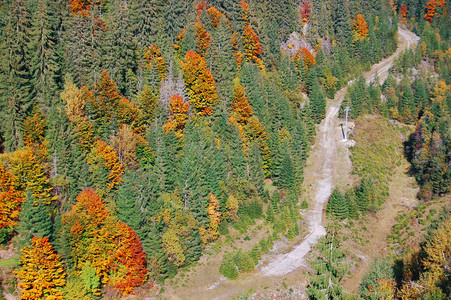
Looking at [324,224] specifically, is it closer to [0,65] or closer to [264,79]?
[264,79]

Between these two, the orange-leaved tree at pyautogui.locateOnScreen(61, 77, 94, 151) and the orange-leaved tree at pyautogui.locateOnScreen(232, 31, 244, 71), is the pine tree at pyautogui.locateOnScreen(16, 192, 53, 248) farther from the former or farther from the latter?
the orange-leaved tree at pyautogui.locateOnScreen(232, 31, 244, 71)

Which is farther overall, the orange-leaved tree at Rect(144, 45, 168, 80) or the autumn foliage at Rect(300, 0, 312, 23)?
the autumn foliage at Rect(300, 0, 312, 23)

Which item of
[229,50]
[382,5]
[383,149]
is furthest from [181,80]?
[382,5]

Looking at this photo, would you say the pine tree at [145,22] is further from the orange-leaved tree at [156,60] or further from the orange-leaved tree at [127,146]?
the orange-leaved tree at [127,146]

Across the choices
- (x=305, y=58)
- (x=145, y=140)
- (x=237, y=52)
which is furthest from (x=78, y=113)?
(x=305, y=58)

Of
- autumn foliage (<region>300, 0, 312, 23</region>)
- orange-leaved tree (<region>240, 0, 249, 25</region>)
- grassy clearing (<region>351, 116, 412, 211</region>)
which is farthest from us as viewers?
autumn foliage (<region>300, 0, 312, 23</region>)

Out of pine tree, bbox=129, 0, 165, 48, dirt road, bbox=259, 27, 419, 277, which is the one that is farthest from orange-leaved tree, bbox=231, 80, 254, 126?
dirt road, bbox=259, 27, 419, 277
